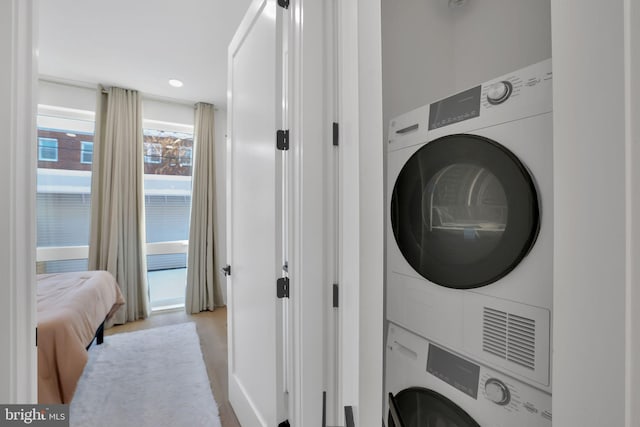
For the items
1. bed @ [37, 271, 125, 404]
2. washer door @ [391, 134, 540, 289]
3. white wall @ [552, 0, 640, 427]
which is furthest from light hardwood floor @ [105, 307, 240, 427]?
white wall @ [552, 0, 640, 427]

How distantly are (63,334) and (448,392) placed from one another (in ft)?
6.87

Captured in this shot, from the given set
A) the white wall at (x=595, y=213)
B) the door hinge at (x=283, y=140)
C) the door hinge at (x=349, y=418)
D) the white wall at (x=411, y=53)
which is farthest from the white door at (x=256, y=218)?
the white wall at (x=595, y=213)

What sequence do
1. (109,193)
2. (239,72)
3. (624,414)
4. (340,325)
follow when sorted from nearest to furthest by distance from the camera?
(624,414), (340,325), (239,72), (109,193)

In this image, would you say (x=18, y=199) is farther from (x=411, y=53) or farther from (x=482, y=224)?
(x=411, y=53)

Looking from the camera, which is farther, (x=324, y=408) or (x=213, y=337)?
(x=213, y=337)

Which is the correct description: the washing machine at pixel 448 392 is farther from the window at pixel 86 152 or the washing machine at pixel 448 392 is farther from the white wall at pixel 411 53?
the window at pixel 86 152

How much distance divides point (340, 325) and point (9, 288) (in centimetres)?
97

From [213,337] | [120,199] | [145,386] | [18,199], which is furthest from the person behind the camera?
[120,199]

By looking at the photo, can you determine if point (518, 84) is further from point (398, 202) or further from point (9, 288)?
point (9, 288)

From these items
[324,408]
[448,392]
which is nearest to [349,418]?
[324,408]

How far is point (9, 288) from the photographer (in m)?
0.78

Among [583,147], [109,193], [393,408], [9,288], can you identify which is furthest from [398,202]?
[109,193]

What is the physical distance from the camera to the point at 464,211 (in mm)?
1032

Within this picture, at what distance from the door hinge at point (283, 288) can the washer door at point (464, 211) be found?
21.0 inches
